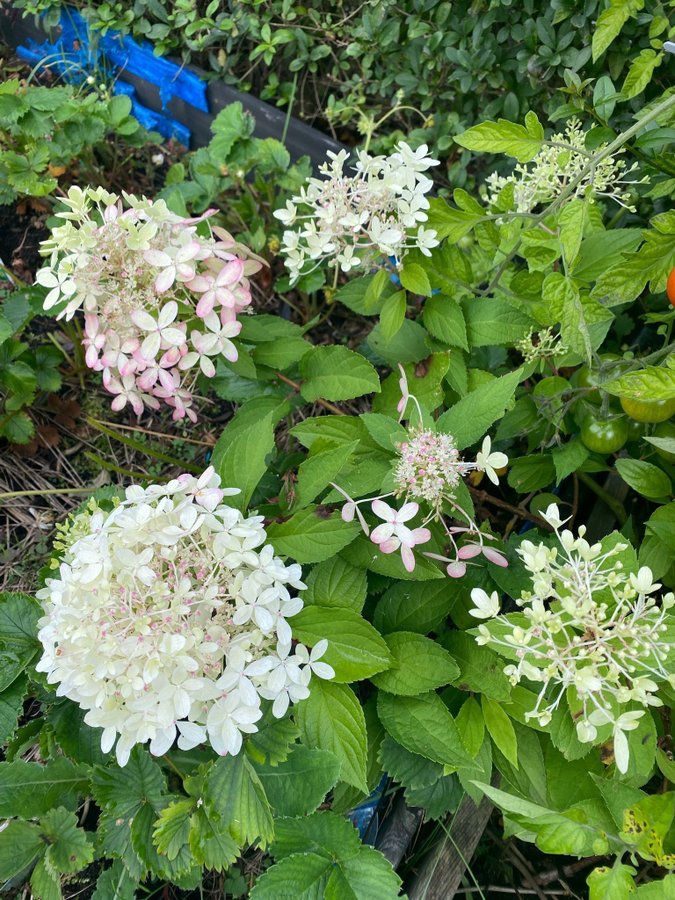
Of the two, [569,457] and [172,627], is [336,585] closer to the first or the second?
[172,627]

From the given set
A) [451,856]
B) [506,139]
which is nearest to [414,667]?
[451,856]

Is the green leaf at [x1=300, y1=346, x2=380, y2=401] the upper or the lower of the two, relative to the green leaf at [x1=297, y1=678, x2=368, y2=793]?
upper

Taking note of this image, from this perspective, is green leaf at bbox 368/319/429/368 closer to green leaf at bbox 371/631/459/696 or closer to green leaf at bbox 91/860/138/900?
green leaf at bbox 371/631/459/696

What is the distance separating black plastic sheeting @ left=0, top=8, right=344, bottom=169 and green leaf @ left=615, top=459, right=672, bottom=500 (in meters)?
1.56

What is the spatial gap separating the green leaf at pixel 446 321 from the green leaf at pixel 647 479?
37cm

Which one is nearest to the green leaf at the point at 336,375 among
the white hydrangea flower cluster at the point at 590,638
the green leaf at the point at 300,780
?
the white hydrangea flower cluster at the point at 590,638

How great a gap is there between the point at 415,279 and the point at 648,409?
0.48 metres

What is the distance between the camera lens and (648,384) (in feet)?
3.22

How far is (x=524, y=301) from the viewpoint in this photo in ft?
4.54

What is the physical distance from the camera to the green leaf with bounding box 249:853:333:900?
0.99 meters

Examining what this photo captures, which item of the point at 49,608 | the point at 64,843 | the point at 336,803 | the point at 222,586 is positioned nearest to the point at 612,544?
the point at 222,586

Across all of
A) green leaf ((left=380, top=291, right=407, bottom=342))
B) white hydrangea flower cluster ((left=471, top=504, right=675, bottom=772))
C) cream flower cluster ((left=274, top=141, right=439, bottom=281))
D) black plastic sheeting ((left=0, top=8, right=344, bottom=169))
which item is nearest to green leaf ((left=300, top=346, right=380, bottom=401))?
green leaf ((left=380, top=291, right=407, bottom=342))

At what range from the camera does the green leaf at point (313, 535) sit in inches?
42.6

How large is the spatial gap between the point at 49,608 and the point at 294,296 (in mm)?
1446
